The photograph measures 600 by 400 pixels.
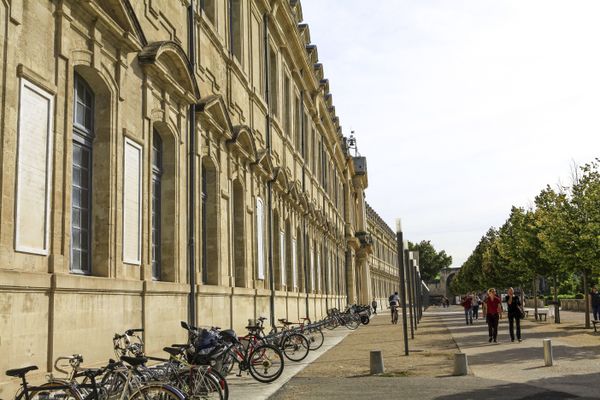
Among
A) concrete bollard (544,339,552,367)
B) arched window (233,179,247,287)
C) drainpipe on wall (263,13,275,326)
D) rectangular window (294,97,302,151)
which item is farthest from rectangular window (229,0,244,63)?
rectangular window (294,97,302,151)

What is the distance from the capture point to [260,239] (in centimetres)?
2194

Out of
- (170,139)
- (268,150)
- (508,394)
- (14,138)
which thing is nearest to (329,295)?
(268,150)

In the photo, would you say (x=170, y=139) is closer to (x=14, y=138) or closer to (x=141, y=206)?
(x=141, y=206)

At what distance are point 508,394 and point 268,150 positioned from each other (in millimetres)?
14426

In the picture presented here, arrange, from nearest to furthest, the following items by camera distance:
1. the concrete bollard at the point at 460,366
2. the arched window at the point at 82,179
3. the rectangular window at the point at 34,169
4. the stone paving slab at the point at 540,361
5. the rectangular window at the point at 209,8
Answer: the rectangular window at the point at 34,169 < the arched window at the point at 82,179 < the stone paving slab at the point at 540,361 < the concrete bollard at the point at 460,366 < the rectangular window at the point at 209,8

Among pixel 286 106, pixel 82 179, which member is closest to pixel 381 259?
pixel 286 106

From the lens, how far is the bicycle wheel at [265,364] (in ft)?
41.4

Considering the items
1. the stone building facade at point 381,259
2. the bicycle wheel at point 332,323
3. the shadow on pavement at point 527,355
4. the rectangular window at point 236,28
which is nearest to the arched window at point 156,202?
the shadow on pavement at point 527,355

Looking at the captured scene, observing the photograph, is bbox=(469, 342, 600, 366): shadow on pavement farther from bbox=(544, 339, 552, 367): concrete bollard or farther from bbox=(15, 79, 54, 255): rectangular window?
bbox=(15, 79, 54, 255): rectangular window

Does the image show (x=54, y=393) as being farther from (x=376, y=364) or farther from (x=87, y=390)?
(x=376, y=364)

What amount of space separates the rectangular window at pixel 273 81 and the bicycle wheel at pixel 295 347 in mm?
11560

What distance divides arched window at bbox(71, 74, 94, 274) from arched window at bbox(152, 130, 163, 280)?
112 inches

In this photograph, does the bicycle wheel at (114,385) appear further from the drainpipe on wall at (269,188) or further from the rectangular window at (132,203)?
the drainpipe on wall at (269,188)

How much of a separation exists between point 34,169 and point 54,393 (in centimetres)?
297
